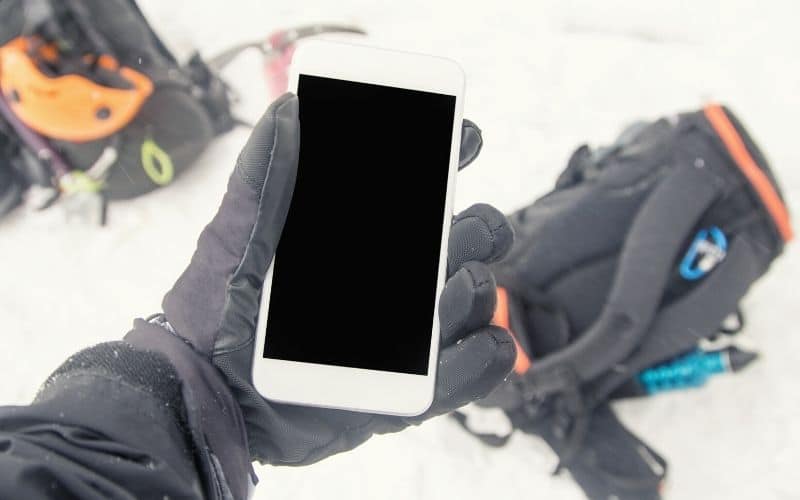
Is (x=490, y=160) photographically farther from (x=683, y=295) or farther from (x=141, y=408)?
(x=141, y=408)

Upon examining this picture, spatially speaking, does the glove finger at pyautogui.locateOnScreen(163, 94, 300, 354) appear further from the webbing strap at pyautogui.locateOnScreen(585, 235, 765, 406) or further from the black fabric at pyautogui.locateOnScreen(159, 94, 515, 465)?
the webbing strap at pyautogui.locateOnScreen(585, 235, 765, 406)

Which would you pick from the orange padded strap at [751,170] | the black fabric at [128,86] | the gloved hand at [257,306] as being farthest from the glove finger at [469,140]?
the black fabric at [128,86]

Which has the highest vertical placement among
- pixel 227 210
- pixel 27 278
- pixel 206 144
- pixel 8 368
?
pixel 227 210

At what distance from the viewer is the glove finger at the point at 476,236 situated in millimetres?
612

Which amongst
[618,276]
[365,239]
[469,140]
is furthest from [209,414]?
[618,276]

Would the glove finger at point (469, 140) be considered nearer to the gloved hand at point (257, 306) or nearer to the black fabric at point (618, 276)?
the gloved hand at point (257, 306)

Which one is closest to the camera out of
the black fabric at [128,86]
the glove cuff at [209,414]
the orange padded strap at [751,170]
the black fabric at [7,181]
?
the glove cuff at [209,414]

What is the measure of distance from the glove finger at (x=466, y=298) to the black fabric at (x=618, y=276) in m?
0.26

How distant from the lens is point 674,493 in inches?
38.0

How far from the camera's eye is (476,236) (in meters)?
0.61

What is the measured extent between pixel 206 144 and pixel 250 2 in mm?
349

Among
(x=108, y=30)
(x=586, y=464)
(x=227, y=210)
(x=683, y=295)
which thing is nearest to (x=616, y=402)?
(x=586, y=464)

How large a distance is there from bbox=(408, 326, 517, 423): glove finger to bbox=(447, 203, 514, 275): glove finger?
0.24 ft

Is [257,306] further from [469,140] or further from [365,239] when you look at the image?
[469,140]
